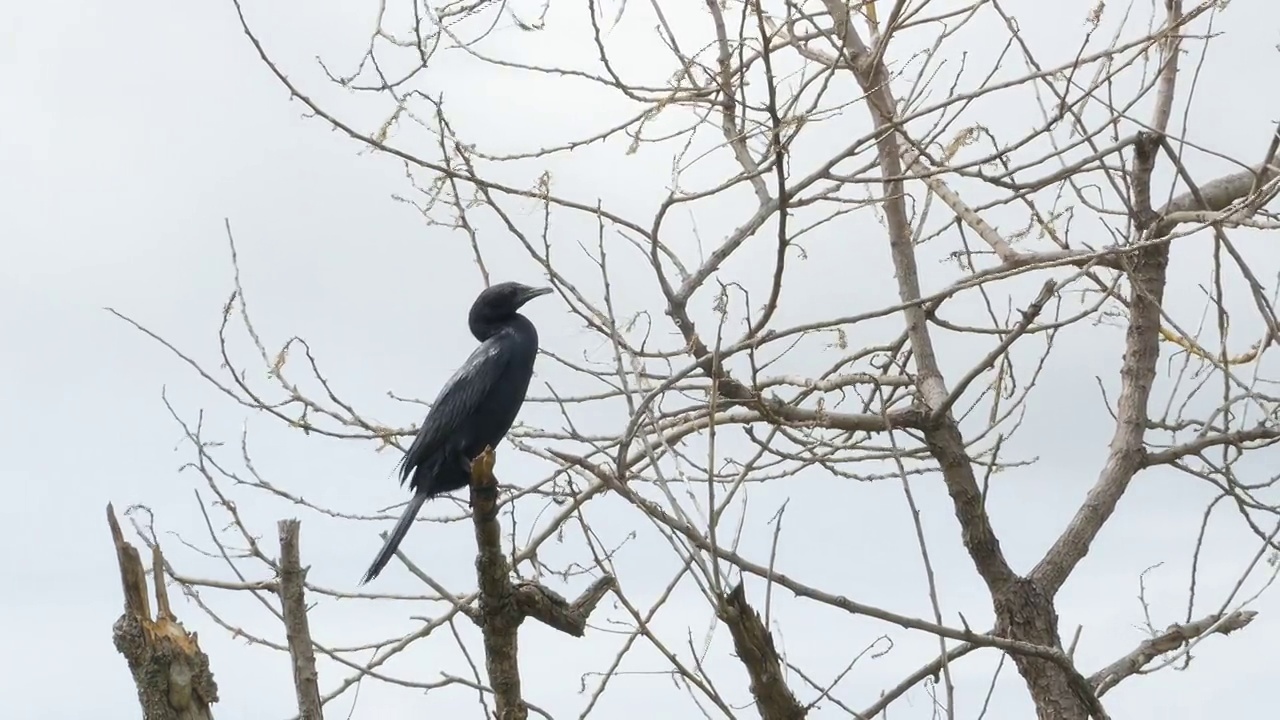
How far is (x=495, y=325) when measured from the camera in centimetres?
704

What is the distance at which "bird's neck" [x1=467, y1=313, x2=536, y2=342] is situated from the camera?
696 cm

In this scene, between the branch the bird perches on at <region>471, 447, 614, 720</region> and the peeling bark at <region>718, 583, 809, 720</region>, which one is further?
the branch the bird perches on at <region>471, 447, 614, 720</region>

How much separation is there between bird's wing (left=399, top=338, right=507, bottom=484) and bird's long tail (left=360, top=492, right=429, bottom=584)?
0.12 meters

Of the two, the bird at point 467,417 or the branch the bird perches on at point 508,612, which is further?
the bird at point 467,417

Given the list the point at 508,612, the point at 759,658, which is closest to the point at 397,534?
the point at 508,612

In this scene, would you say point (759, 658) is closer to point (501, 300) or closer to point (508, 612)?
point (508, 612)

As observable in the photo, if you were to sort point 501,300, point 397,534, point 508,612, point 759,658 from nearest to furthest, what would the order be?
point 759,658, point 508,612, point 397,534, point 501,300

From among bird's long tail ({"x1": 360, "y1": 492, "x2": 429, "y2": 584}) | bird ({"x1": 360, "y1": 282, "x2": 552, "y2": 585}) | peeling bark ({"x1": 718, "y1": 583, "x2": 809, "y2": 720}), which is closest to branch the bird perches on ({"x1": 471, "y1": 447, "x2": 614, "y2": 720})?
peeling bark ({"x1": 718, "y1": 583, "x2": 809, "y2": 720})

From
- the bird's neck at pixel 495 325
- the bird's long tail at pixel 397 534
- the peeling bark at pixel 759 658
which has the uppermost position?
the bird's neck at pixel 495 325

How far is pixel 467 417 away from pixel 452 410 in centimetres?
8

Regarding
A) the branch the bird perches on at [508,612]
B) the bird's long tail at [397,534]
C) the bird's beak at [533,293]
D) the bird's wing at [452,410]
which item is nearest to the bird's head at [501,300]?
the bird's beak at [533,293]

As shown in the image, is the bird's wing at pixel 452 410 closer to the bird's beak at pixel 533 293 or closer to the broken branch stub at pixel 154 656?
the bird's beak at pixel 533 293

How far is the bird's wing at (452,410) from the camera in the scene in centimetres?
651

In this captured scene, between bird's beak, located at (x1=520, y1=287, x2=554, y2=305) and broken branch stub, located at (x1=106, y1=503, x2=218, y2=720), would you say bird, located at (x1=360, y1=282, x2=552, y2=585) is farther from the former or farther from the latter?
broken branch stub, located at (x1=106, y1=503, x2=218, y2=720)
